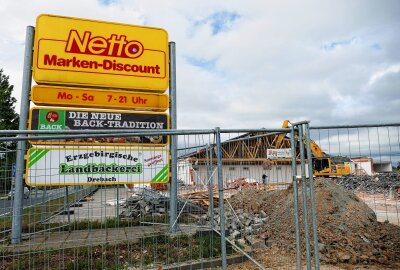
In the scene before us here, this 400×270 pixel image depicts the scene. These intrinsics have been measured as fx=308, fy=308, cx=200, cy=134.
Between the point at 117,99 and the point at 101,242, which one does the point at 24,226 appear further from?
the point at 117,99

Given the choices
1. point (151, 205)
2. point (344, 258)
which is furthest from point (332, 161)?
point (151, 205)

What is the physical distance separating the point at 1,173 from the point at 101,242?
6.68 feet

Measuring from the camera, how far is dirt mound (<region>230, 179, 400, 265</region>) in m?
6.21

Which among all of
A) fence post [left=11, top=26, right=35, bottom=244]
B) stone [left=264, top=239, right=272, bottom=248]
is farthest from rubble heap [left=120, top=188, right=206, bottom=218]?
fence post [left=11, top=26, right=35, bottom=244]

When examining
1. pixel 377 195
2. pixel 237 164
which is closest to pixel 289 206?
pixel 377 195

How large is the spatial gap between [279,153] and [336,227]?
3678 mm

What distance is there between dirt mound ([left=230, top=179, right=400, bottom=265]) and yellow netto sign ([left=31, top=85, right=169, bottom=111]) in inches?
128

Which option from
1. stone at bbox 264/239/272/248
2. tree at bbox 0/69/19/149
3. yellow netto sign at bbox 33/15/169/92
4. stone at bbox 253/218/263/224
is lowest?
stone at bbox 264/239/272/248

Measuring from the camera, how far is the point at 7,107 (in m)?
34.1

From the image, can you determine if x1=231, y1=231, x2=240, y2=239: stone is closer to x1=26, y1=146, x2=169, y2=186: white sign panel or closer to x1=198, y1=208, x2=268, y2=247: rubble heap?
x1=198, y1=208, x2=268, y2=247: rubble heap

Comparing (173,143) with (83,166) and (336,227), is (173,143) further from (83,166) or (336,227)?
(336,227)

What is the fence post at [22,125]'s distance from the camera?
5832mm

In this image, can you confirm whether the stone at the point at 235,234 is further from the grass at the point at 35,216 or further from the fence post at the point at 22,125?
the fence post at the point at 22,125

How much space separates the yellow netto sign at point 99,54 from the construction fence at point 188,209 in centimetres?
182
